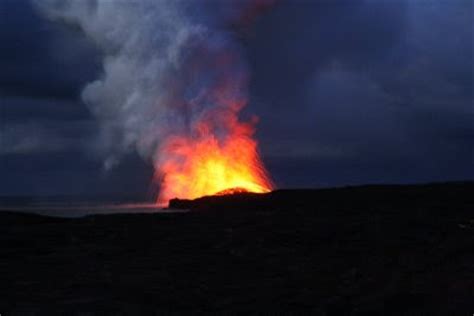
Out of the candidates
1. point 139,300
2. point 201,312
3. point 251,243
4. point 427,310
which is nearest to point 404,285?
point 427,310

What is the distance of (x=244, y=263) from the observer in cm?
3922

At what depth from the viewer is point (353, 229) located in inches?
2060

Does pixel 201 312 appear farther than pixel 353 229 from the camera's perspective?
No

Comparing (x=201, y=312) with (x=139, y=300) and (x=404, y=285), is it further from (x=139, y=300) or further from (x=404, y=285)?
(x=404, y=285)

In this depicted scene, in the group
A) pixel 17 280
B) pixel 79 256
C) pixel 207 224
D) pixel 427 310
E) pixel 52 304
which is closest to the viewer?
pixel 427 310

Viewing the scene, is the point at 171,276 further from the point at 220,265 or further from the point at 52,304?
the point at 52,304

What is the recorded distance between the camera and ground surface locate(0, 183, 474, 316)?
89.9 feet

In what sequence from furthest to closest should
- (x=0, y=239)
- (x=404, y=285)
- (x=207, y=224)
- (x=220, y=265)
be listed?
1. (x=207, y=224)
2. (x=0, y=239)
3. (x=220, y=265)
4. (x=404, y=285)

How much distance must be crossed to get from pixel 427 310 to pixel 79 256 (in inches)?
929

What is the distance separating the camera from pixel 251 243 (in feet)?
154

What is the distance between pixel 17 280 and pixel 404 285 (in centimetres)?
1802

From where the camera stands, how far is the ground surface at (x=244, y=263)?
27.4 metres

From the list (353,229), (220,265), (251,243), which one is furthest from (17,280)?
(353,229)

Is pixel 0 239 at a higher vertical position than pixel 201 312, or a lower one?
higher
